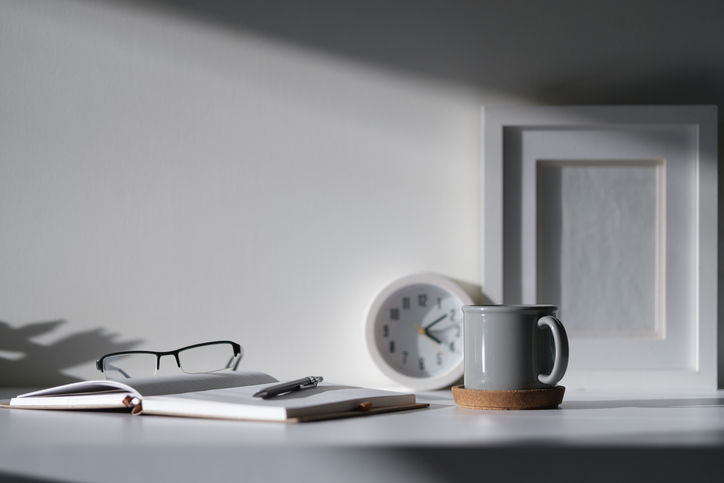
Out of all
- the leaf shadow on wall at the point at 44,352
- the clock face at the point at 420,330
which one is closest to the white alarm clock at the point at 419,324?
the clock face at the point at 420,330

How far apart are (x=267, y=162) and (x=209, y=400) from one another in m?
0.71

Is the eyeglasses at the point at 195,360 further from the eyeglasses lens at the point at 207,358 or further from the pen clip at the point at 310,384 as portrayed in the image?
the pen clip at the point at 310,384

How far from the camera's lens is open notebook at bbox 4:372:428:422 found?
0.80 m

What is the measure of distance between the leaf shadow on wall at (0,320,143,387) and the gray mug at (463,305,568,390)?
0.84 meters

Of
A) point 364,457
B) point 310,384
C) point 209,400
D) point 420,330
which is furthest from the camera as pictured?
point 420,330

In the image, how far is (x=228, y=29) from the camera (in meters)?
1.46

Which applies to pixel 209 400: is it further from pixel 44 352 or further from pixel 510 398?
pixel 44 352

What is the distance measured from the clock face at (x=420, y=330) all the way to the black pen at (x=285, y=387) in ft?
1.34

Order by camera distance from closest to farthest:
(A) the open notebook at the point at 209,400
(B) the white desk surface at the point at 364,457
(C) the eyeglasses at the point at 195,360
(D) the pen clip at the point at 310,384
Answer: (B) the white desk surface at the point at 364,457
(A) the open notebook at the point at 209,400
(D) the pen clip at the point at 310,384
(C) the eyeglasses at the point at 195,360

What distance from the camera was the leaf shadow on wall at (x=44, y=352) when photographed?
1418 mm

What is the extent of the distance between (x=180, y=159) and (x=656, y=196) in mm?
1021

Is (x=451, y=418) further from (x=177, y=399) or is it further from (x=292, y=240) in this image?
(x=292, y=240)

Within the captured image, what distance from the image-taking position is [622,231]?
1.42 metres

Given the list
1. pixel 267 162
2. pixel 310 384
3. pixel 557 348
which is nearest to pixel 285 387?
pixel 310 384
